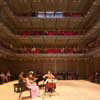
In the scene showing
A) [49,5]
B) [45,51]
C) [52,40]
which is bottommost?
[45,51]

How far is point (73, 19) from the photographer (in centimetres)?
2284

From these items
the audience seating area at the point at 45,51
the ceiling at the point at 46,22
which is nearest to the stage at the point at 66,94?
the ceiling at the point at 46,22

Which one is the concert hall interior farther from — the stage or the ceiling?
the stage

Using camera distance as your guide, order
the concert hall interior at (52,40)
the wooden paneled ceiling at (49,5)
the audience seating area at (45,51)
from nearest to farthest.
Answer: the wooden paneled ceiling at (49,5), the concert hall interior at (52,40), the audience seating area at (45,51)

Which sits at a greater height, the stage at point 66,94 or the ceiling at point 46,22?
the ceiling at point 46,22

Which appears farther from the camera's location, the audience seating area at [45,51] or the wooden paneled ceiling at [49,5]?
the audience seating area at [45,51]

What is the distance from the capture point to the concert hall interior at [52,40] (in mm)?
21750

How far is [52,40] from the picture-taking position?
25.6 meters

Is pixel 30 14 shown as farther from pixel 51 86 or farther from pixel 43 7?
pixel 51 86

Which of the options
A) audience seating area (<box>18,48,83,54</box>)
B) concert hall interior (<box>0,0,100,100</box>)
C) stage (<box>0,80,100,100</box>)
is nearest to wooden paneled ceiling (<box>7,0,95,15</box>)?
concert hall interior (<box>0,0,100,100</box>)

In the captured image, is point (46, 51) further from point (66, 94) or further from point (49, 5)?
point (66, 94)

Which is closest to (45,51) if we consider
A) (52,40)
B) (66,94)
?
A: (52,40)

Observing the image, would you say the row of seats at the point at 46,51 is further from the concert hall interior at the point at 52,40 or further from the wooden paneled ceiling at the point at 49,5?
the wooden paneled ceiling at the point at 49,5

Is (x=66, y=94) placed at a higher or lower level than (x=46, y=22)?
lower
